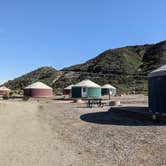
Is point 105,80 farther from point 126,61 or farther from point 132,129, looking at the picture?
point 132,129

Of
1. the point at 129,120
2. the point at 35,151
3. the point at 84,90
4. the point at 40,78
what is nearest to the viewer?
the point at 35,151

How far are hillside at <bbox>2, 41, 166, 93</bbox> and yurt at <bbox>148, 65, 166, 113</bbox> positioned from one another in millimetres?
67548

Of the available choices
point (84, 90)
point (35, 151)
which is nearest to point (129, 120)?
point (35, 151)

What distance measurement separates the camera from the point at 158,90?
16.2 m

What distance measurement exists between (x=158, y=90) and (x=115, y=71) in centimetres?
9587

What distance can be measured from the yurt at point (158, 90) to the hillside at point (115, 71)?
67548 mm

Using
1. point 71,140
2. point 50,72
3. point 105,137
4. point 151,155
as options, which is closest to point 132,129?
point 105,137

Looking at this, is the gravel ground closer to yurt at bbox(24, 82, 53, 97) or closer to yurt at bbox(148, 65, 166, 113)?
yurt at bbox(148, 65, 166, 113)

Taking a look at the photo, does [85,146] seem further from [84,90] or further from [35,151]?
[84,90]

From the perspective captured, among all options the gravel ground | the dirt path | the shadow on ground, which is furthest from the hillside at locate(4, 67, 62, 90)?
the dirt path

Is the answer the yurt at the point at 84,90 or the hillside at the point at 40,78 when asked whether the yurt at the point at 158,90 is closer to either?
the yurt at the point at 84,90

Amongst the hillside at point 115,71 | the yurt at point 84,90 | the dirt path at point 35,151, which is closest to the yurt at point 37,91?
the yurt at point 84,90

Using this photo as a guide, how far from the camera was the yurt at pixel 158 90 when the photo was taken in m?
15.8

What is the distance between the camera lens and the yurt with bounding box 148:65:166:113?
15781 millimetres
